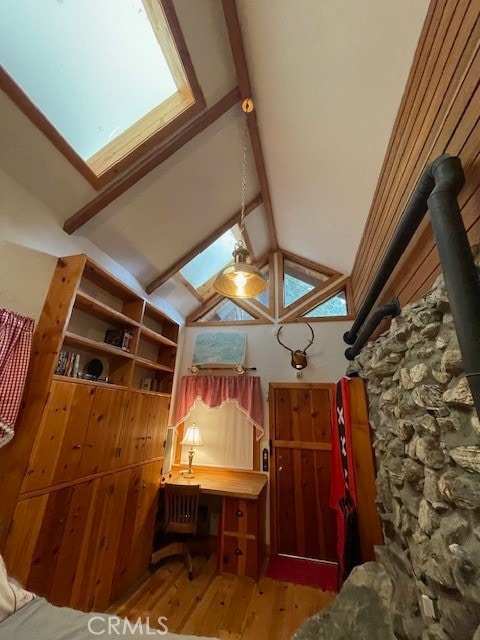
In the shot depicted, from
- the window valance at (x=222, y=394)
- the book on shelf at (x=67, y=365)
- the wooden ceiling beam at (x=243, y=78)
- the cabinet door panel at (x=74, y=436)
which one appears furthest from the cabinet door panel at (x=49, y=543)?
the wooden ceiling beam at (x=243, y=78)

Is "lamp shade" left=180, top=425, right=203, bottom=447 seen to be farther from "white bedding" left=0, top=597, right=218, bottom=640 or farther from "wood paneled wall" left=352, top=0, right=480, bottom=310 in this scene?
"wood paneled wall" left=352, top=0, right=480, bottom=310

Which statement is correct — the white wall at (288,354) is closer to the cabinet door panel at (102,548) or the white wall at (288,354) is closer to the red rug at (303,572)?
the red rug at (303,572)

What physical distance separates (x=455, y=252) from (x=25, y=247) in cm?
252

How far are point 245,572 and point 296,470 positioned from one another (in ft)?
3.61

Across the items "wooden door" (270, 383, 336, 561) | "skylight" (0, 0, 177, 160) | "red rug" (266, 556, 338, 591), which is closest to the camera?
"skylight" (0, 0, 177, 160)

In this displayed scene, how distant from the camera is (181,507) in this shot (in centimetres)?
259

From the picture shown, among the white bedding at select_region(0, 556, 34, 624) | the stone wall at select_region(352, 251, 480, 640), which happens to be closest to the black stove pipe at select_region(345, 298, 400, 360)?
the stone wall at select_region(352, 251, 480, 640)

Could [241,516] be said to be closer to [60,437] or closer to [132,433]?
[132,433]

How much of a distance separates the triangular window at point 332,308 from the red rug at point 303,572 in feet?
9.56

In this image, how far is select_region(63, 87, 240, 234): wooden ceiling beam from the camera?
212 cm

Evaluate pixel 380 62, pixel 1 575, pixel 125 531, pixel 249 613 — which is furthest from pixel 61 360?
pixel 380 62

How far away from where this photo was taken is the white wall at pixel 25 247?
1.69 m

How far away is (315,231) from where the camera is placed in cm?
324

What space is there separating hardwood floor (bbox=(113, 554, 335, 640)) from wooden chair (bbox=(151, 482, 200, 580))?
16cm
